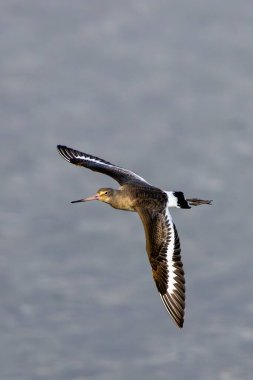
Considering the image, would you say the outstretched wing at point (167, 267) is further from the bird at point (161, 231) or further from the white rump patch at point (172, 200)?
the white rump patch at point (172, 200)

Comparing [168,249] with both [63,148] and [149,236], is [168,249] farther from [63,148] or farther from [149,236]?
[63,148]

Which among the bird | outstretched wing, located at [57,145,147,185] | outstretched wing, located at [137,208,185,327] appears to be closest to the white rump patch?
the bird

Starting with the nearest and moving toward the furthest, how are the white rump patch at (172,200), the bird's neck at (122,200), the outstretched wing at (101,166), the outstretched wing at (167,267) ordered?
the outstretched wing at (167,267) → the white rump patch at (172,200) → the bird's neck at (122,200) → the outstretched wing at (101,166)

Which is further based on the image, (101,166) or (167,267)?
(101,166)

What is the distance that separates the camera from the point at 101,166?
103ft

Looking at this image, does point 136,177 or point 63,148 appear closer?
point 136,177

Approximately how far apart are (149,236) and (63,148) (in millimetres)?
5127

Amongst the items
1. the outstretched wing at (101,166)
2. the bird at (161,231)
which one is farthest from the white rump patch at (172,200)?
the outstretched wing at (101,166)

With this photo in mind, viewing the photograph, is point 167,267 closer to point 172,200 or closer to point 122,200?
point 172,200

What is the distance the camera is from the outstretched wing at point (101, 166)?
3034 cm

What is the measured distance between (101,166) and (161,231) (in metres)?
3.61

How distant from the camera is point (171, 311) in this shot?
2783 centimetres

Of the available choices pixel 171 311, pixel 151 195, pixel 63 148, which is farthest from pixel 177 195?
pixel 63 148

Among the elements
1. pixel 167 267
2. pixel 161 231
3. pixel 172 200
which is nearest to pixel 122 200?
pixel 172 200
